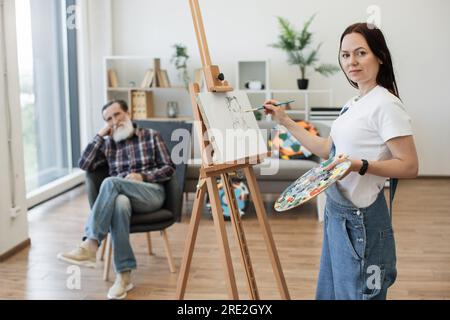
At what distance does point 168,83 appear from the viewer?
6570mm

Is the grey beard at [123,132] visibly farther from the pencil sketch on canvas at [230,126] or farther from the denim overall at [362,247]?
the denim overall at [362,247]

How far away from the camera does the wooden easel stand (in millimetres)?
2271

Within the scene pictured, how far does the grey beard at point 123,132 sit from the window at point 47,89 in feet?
6.19

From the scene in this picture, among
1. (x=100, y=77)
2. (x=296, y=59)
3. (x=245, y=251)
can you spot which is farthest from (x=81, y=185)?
(x=245, y=251)

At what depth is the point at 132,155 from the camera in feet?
12.4

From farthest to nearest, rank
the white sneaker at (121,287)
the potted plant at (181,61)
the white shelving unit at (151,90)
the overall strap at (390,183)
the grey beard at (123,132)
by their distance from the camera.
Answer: the white shelving unit at (151,90) < the potted plant at (181,61) < the grey beard at (123,132) < the white sneaker at (121,287) < the overall strap at (390,183)

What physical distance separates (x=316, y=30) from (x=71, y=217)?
346 cm

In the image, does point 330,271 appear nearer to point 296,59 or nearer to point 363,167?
point 363,167

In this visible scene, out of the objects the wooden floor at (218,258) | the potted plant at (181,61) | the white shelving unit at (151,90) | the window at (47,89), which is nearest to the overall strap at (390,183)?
the wooden floor at (218,258)

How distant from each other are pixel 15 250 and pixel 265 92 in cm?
342

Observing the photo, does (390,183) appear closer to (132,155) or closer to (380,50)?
(380,50)

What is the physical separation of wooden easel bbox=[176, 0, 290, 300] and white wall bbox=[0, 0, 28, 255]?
1.98 m

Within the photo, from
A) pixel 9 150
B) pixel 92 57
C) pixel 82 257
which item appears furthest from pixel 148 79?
pixel 82 257

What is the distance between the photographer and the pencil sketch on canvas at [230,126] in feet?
7.61
